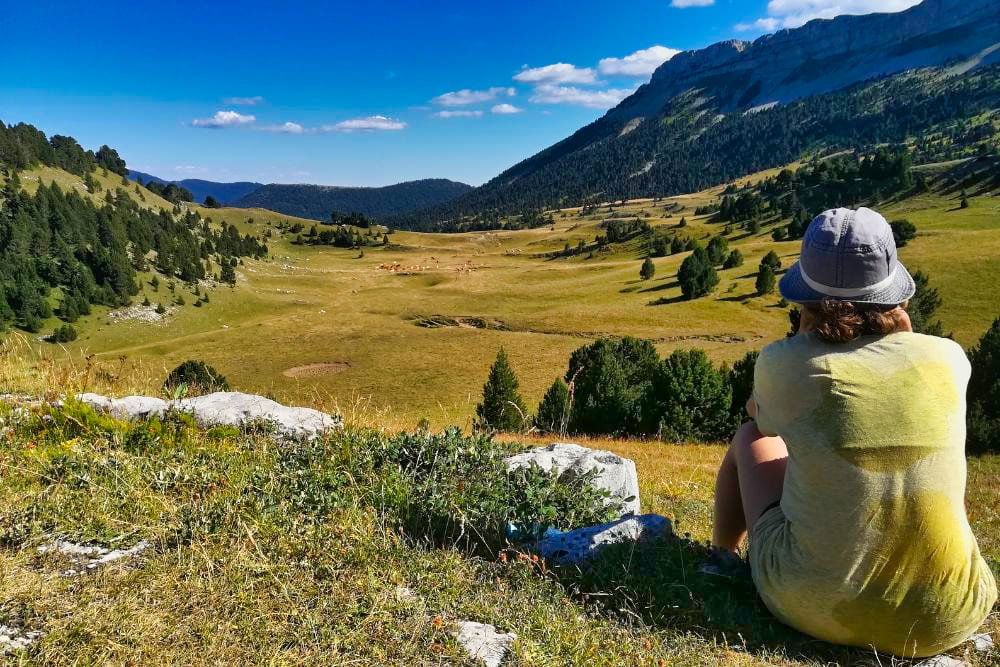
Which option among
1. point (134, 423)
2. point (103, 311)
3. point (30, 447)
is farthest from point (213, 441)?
point (103, 311)

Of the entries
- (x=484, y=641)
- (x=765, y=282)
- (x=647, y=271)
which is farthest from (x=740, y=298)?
(x=484, y=641)

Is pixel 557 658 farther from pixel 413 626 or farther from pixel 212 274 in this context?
pixel 212 274

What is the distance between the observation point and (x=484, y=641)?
289 centimetres

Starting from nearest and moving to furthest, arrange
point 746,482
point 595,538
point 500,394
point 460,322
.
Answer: point 746,482 → point 595,538 → point 500,394 → point 460,322

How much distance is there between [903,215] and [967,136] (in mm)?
98624

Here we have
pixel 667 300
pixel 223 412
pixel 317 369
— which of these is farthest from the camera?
pixel 667 300

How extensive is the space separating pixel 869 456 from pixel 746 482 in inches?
42.4

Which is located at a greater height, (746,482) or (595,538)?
(746,482)

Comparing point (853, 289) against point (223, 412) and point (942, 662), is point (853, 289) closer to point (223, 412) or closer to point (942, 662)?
point (942, 662)

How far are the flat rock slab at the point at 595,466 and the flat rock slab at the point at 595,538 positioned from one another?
1.03 meters

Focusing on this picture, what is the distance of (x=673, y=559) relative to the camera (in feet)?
12.6

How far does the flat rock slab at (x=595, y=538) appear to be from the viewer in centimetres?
394

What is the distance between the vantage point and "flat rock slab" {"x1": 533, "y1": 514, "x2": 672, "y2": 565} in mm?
3941

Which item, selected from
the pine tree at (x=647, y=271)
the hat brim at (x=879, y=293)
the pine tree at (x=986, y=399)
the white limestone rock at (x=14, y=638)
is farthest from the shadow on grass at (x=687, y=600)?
the pine tree at (x=647, y=271)
